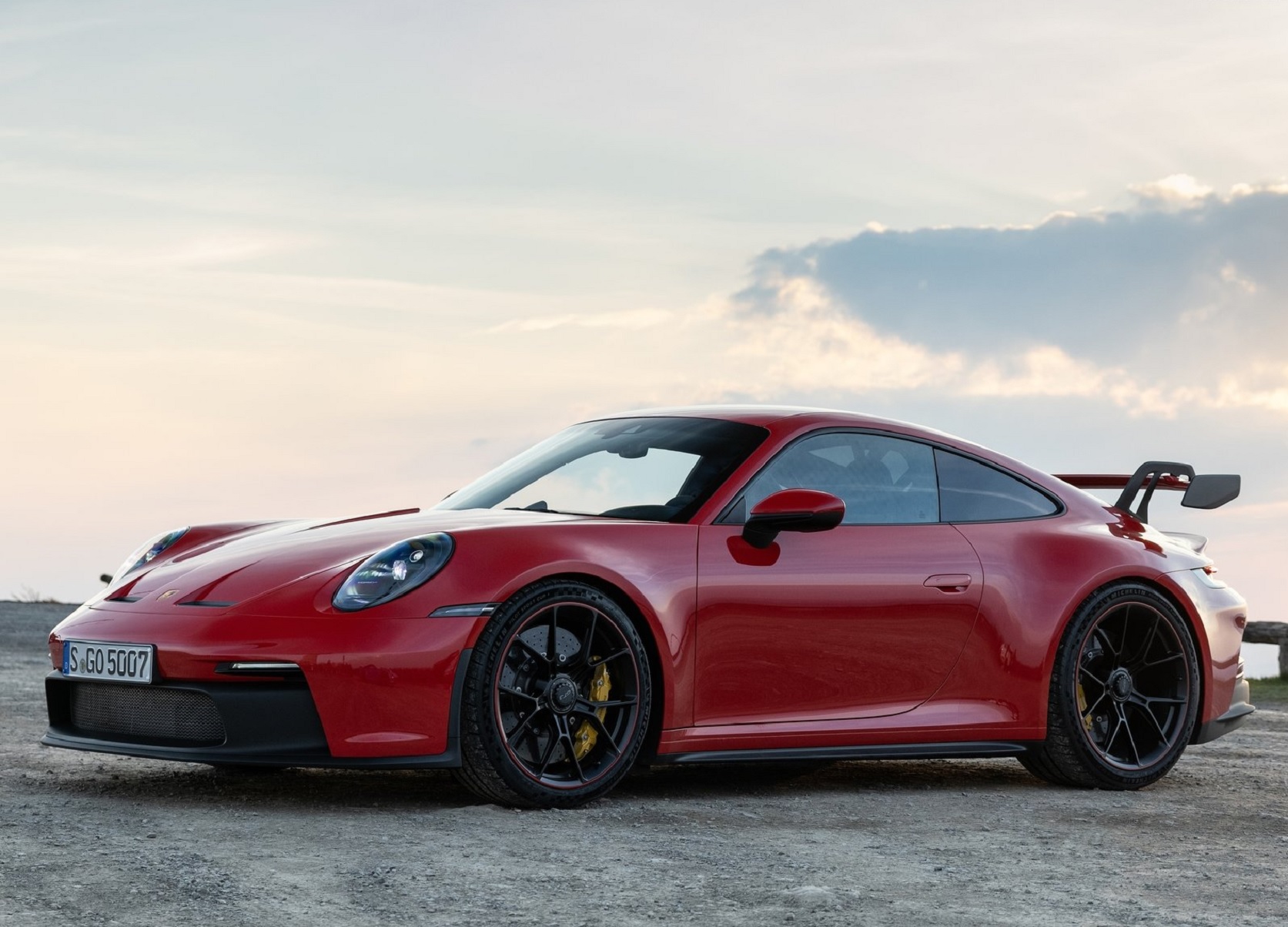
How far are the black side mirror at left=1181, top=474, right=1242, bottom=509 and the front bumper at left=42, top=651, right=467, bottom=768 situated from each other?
4107 mm

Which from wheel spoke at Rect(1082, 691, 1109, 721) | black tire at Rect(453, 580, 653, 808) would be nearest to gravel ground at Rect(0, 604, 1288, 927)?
black tire at Rect(453, 580, 653, 808)

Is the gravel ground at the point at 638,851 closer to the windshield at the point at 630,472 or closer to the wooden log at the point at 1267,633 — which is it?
the windshield at the point at 630,472

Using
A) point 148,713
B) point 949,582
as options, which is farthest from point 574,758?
point 949,582

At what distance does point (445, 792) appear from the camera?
615 cm

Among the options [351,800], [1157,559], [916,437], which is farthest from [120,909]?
[1157,559]

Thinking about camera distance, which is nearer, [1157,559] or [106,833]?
[106,833]

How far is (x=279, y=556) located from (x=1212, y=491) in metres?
4.55

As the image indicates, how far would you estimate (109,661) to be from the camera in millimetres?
5891

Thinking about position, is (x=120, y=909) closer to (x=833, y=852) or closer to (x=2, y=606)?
(x=833, y=852)

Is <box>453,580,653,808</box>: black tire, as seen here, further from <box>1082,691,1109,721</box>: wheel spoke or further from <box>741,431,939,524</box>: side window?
<box>1082,691,1109,721</box>: wheel spoke

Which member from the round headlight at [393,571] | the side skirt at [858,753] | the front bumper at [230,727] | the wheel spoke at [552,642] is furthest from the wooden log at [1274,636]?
the front bumper at [230,727]

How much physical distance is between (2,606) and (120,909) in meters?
17.4

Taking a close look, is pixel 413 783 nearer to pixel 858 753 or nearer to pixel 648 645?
pixel 648 645

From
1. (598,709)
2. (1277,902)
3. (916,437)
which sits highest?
(916,437)
